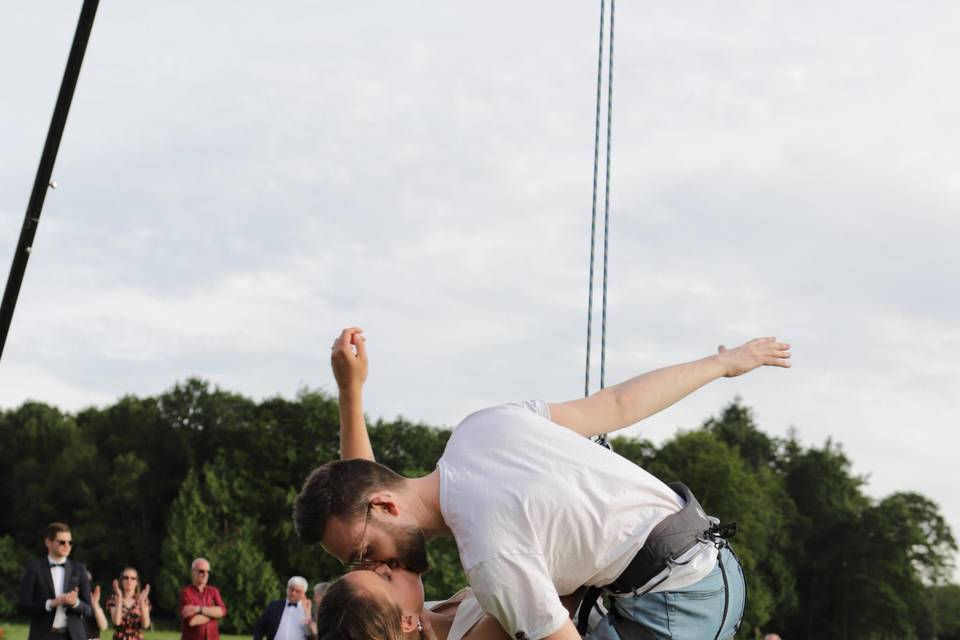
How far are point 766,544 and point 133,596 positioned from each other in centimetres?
4651

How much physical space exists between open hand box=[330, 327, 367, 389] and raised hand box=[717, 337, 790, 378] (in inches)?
46.1

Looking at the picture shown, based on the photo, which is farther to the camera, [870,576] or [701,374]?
[870,576]

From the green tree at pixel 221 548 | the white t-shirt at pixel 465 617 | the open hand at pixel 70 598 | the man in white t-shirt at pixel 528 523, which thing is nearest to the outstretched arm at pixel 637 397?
the man in white t-shirt at pixel 528 523

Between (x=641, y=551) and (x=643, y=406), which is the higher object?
(x=643, y=406)

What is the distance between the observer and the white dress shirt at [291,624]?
15.0 m

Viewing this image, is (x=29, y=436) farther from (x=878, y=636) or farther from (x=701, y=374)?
(x=701, y=374)

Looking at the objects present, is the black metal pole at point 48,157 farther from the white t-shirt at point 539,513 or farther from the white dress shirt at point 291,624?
the white dress shirt at point 291,624

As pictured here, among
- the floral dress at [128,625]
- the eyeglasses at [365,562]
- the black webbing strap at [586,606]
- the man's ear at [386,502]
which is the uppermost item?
the man's ear at [386,502]

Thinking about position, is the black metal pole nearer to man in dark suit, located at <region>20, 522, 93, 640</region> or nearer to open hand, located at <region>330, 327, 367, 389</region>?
open hand, located at <region>330, 327, 367, 389</region>

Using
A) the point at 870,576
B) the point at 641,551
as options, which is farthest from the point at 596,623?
the point at 870,576

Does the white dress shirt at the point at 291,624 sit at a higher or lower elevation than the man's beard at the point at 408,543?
lower

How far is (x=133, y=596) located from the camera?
14820 millimetres

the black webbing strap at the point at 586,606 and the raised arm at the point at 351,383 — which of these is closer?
the black webbing strap at the point at 586,606

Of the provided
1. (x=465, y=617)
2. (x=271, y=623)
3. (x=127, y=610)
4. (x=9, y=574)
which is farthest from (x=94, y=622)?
(x=9, y=574)
